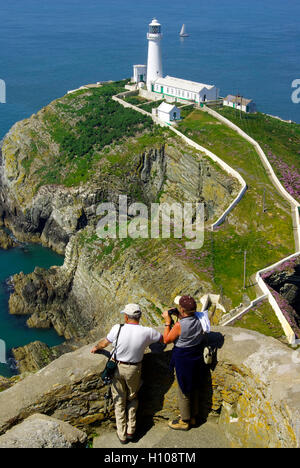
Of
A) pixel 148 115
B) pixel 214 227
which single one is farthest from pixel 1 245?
pixel 214 227

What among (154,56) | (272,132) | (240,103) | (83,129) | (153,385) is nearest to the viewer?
(153,385)

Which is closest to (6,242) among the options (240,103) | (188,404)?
(240,103)

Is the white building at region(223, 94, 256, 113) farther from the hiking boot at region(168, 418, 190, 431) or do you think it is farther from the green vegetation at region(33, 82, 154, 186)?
the hiking boot at region(168, 418, 190, 431)

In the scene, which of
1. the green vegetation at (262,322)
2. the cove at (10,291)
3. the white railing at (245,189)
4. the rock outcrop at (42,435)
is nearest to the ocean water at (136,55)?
the cove at (10,291)

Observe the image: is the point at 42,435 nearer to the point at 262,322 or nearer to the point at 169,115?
the point at 262,322

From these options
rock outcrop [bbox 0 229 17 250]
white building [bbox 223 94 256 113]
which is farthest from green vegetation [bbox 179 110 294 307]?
rock outcrop [bbox 0 229 17 250]

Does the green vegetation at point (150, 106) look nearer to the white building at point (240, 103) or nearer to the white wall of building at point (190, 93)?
the white wall of building at point (190, 93)

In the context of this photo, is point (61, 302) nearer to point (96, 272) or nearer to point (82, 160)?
point (96, 272)
